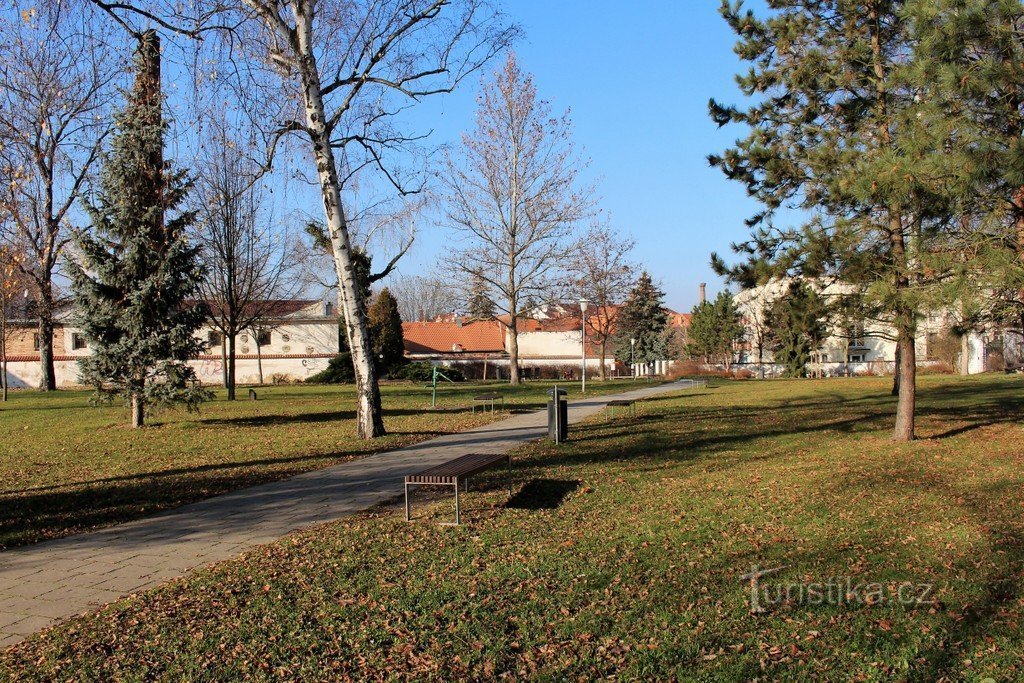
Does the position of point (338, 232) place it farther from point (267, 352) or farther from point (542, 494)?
point (267, 352)

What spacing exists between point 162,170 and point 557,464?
12.3 meters

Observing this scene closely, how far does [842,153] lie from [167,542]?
33.4 feet

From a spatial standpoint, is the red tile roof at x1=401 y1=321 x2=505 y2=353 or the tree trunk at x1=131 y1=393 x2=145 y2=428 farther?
the red tile roof at x1=401 y1=321 x2=505 y2=353

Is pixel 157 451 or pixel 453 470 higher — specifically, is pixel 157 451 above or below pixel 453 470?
below

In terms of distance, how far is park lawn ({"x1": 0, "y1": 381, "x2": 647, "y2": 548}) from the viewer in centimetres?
845

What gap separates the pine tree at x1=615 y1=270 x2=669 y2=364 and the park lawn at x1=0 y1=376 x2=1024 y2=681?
4907cm

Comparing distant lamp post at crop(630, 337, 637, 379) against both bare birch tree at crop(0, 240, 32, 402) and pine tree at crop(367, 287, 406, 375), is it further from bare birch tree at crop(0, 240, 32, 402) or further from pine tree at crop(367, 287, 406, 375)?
bare birch tree at crop(0, 240, 32, 402)

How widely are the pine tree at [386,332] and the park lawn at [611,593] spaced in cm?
4023

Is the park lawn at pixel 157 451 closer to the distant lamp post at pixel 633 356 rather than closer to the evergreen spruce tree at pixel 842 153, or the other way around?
the evergreen spruce tree at pixel 842 153

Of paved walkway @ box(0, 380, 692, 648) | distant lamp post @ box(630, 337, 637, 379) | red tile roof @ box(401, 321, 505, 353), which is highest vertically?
red tile roof @ box(401, 321, 505, 353)

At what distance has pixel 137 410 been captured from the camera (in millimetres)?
16984

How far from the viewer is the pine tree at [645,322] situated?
5869cm

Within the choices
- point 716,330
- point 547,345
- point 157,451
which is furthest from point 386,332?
point 157,451

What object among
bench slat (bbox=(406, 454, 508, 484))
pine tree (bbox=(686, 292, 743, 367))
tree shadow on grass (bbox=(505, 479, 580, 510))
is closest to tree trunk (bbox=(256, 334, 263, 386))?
pine tree (bbox=(686, 292, 743, 367))
